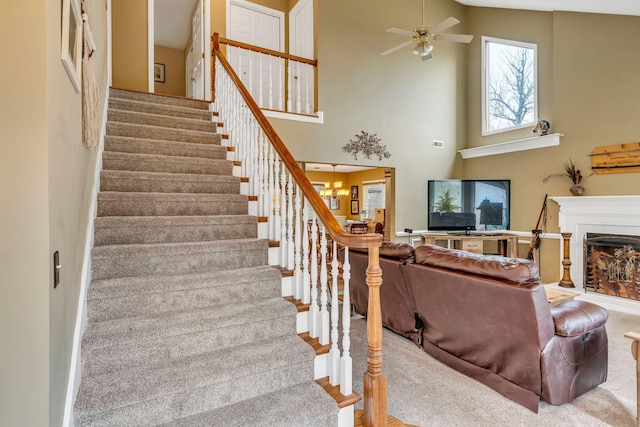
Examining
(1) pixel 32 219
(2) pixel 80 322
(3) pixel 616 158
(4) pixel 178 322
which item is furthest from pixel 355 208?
(1) pixel 32 219

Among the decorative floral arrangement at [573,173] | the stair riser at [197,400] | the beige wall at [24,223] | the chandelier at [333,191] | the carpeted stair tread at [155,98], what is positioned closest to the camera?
the beige wall at [24,223]

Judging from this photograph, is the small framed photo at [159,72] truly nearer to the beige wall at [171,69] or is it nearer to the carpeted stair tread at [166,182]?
the beige wall at [171,69]

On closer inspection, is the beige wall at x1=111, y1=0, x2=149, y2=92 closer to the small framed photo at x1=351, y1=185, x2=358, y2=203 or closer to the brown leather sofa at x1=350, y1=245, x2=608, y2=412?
the brown leather sofa at x1=350, y1=245, x2=608, y2=412

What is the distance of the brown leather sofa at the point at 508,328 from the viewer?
2100 millimetres

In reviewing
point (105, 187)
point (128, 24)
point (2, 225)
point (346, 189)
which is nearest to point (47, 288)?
point (2, 225)

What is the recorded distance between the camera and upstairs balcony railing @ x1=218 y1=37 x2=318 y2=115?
5277 mm

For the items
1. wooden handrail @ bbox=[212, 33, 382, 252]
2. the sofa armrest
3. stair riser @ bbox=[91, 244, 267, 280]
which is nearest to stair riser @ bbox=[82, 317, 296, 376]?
stair riser @ bbox=[91, 244, 267, 280]

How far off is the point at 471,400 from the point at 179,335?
195cm

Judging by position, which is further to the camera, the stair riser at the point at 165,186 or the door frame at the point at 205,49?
the door frame at the point at 205,49

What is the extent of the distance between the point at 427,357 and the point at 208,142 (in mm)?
3200

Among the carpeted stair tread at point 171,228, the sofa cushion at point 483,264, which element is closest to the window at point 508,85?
the sofa cushion at point 483,264

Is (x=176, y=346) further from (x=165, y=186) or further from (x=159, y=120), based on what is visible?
(x=159, y=120)

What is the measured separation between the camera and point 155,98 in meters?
4.29

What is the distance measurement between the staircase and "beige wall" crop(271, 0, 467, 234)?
2497mm
